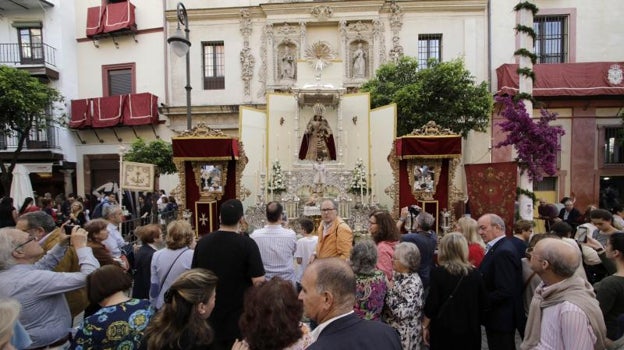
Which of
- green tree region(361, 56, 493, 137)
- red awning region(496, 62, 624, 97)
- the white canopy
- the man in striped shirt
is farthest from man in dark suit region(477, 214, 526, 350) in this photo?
red awning region(496, 62, 624, 97)

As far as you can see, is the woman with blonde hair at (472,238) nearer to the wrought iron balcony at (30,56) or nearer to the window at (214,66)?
the window at (214,66)

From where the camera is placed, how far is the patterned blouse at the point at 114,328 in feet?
7.01

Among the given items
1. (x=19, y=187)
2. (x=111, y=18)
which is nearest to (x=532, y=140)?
(x=19, y=187)

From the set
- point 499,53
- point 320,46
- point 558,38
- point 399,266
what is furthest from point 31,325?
point 558,38

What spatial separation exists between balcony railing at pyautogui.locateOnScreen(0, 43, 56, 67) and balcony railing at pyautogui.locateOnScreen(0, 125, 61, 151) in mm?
3339

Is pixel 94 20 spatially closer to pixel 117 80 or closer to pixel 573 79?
pixel 117 80

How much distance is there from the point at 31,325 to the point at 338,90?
11133 mm

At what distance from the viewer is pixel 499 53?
58.6 feet

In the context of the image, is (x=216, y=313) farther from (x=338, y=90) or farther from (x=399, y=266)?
(x=338, y=90)

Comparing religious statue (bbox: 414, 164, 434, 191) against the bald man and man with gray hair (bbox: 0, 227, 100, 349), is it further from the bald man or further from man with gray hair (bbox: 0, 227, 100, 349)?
man with gray hair (bbox: 0, 227, 100, 349)

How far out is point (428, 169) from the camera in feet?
32.5

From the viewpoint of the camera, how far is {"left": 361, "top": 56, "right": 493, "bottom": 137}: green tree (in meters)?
14.3

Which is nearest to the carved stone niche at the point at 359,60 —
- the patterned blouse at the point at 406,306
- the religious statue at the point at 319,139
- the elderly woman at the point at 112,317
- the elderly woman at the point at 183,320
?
the religious statue at the point at 319,139

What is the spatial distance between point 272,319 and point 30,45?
22837 millimetres
